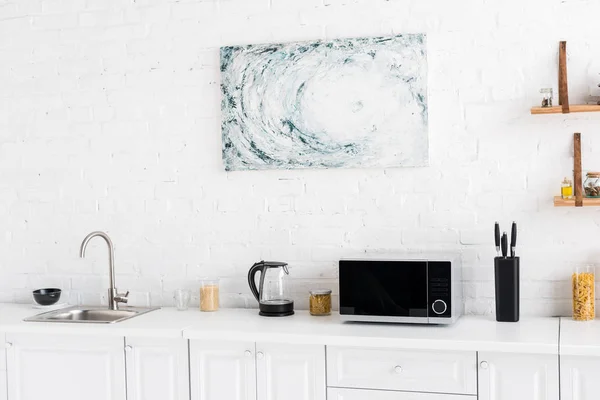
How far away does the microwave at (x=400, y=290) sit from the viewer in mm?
2842

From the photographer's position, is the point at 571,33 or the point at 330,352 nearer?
the point at 330,352

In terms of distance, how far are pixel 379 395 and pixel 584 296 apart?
33.7 inches

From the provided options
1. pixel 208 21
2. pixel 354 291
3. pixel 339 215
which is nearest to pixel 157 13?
pixel 208 21

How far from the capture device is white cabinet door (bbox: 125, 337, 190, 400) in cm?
294

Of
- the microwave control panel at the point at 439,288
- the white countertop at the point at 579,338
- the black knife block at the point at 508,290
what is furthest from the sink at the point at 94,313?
the white countertop at the point at 579,338

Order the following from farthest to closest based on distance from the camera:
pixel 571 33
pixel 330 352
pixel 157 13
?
1. pixel 157 13
2. pixel 571 33
3. pixel 330 352

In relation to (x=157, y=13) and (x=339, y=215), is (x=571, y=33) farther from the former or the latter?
(x=157, y=13)

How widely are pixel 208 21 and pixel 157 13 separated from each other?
0.25 m

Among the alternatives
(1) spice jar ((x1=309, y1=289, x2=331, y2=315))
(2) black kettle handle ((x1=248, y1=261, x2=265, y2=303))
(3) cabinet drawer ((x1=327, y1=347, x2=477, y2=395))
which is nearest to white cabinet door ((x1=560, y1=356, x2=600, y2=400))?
(3) cabinet drawer ((x1=327, y1=347, x2=477, y2=395))

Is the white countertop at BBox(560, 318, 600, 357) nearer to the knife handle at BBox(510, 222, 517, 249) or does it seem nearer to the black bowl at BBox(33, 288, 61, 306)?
the knife handle at BBox(510, 222, 517, 249)

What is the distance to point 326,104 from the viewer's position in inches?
127

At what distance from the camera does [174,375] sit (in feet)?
9.67

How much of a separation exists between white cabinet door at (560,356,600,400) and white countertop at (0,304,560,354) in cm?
7

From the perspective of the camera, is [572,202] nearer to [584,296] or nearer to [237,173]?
[584,296]
